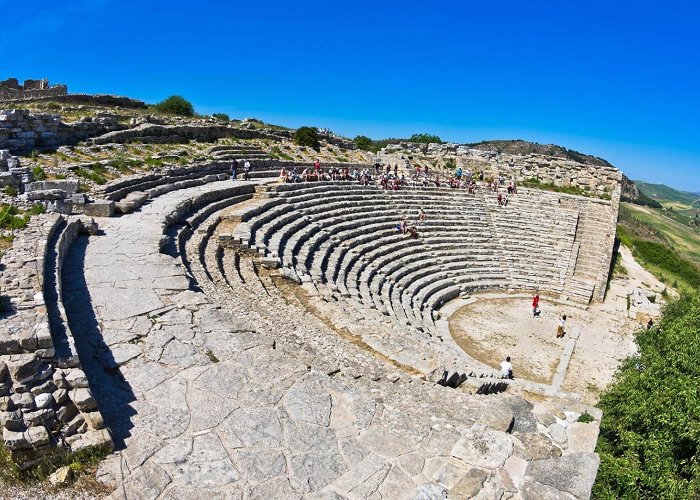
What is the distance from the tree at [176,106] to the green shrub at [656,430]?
1479 inches

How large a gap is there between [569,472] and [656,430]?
397cm

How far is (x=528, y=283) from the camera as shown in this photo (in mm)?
20406

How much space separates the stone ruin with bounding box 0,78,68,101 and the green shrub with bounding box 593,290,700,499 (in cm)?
3433

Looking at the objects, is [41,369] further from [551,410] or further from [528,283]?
[528,283]

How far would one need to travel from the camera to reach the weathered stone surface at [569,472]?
4211 millimetres

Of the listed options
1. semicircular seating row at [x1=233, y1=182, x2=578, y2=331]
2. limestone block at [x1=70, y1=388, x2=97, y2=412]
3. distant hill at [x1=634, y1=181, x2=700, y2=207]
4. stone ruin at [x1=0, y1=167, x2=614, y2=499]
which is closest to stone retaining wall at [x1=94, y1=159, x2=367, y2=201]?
stone ruin at [x1=0, y1=167, x2=614, y2=499]

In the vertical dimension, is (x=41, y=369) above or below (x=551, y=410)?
above

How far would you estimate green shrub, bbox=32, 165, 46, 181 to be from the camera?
13.6 meters

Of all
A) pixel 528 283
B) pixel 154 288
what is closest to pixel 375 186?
pixel 528 283

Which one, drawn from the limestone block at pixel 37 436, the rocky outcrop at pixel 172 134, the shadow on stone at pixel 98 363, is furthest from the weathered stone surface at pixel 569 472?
the rocky outcrop at pixel 172 134

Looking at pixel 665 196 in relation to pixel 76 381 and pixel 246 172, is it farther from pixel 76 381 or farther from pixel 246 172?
pixel 76 381

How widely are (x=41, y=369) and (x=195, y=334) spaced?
2130 mm

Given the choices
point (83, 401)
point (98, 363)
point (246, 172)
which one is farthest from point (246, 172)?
point (83, 401)

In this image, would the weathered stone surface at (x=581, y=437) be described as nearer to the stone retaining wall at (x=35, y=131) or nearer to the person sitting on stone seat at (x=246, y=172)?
the stone retaining wall at (x=35, y=131)
